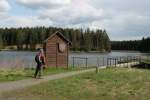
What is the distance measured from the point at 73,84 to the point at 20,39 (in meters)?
151

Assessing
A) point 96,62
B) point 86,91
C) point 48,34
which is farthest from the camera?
point 48,34

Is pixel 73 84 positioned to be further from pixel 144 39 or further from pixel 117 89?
pixel 144 39

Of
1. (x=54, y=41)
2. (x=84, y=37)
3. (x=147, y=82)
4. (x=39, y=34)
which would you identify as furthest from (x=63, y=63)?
(x=84, y=37)

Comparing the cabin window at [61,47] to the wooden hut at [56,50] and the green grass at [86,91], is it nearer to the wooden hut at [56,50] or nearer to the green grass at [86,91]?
the wooden hut at [56,50]

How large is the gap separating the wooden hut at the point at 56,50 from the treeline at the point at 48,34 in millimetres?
125184

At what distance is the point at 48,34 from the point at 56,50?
12683 centimetres

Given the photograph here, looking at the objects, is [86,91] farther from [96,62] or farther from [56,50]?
[96,62]

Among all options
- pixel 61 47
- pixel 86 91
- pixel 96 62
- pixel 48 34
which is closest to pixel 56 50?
pixel 61 47

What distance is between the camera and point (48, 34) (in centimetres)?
16062

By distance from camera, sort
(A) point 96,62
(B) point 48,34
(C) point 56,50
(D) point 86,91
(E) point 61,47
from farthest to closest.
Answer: (B) point 48,34 → (A) point 96,62 → (E) point 61,47 → (C) point 56,50 → (D) point 86,91

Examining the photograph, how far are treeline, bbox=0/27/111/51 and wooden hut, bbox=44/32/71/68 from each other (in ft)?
411

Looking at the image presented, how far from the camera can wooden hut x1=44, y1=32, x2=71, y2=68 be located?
34062 millimetres

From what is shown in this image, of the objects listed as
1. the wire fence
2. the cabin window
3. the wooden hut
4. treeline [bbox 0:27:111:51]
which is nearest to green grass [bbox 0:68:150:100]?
the wooden hut

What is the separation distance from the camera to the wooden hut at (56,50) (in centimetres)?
3406
